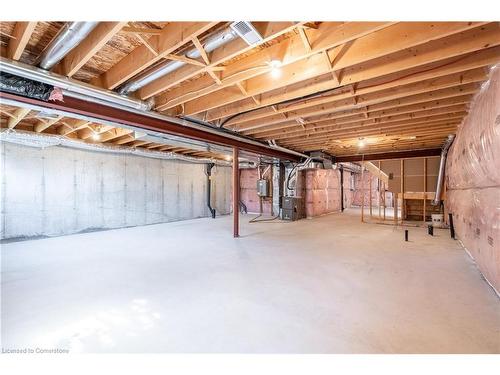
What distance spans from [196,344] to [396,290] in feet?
6.71

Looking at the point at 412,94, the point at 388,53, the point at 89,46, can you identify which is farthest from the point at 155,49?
the point at 412,94

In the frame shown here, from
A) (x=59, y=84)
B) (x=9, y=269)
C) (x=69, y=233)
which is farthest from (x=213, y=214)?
(x=59, y=84)

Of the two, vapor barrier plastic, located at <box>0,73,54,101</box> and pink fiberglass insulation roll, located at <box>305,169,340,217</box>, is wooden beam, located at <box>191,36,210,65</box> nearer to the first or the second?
vapor barrier plastic, located at <box>0,73,54,101</box>

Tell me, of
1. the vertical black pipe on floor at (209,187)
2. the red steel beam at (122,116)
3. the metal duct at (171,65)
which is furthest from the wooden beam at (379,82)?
the vertical black pipe on floor at (209,187)

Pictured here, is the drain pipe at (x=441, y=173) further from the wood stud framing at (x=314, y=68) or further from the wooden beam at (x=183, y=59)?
the wooden beam at (x=183, y=59)

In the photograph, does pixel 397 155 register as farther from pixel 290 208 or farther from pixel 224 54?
pixel 224 54

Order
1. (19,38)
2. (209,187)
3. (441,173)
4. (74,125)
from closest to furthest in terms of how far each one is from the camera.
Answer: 1. (19,38)
2. (74,125)
3. (441,173)
4. (209,187)

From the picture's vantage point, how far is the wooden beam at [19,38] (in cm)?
166

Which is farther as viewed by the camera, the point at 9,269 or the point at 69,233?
the point at 69,233

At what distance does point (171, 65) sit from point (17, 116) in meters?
3.05

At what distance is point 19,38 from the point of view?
1778mm

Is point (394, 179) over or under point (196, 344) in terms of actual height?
over

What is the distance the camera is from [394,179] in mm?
7473
